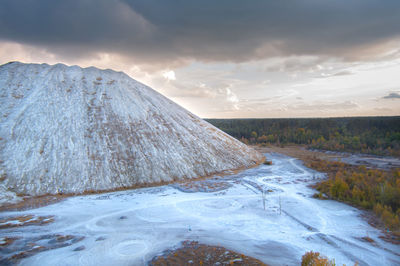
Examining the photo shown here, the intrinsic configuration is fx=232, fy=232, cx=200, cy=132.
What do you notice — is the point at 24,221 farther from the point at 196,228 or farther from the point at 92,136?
the point at 92,136

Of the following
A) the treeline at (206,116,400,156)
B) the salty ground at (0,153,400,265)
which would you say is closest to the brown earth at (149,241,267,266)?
the salty ground at (0,153,400,265)

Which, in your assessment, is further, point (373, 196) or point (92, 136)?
point (92, 136)

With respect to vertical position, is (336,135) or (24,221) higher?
(336,135)

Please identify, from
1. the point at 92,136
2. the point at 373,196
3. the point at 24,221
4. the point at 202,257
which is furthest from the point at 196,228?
the point at 92,136

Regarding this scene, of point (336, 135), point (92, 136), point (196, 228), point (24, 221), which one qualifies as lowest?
point (196, 228)

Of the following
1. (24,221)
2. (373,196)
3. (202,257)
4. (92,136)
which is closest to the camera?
(202,257)

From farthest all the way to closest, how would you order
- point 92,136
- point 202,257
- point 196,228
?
1. point 92,136
2. point 196,228
3. point 202,257
